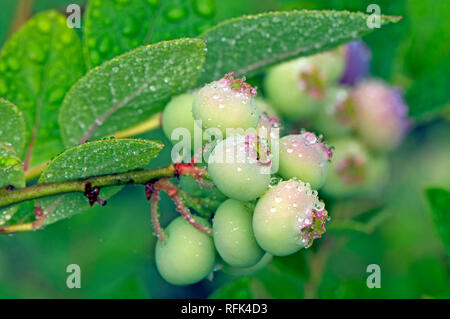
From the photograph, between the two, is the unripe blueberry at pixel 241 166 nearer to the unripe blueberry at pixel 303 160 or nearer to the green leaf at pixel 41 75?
the unripe blueberry at pixel 303 160

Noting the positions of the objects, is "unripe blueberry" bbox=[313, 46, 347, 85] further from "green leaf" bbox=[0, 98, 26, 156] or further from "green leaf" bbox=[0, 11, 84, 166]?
"green leaf" bbox=[0, 98, 26, 156]

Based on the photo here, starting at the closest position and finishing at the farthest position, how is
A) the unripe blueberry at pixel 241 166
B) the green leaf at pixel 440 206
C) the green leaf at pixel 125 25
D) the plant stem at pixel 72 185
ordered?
the unripe blueberry at pixel 241 166 → the plant stem at pixel 72 185 → the green leaf at pixel 125 25 → the green leaf at pixel 440 206

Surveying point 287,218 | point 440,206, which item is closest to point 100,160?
point 287,218

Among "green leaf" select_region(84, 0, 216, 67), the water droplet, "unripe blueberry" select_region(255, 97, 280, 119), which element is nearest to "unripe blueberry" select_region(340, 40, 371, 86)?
"unripe blueberry" select_region(255, 97, 280, 119)

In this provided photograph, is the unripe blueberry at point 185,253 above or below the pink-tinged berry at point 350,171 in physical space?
below

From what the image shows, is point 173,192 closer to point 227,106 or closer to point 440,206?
point 227,106

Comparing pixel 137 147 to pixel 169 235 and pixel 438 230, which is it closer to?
pixel 169 235

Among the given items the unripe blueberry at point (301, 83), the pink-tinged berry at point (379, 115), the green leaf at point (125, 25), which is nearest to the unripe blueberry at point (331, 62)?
the unripe blueberry at point (301, 83)
